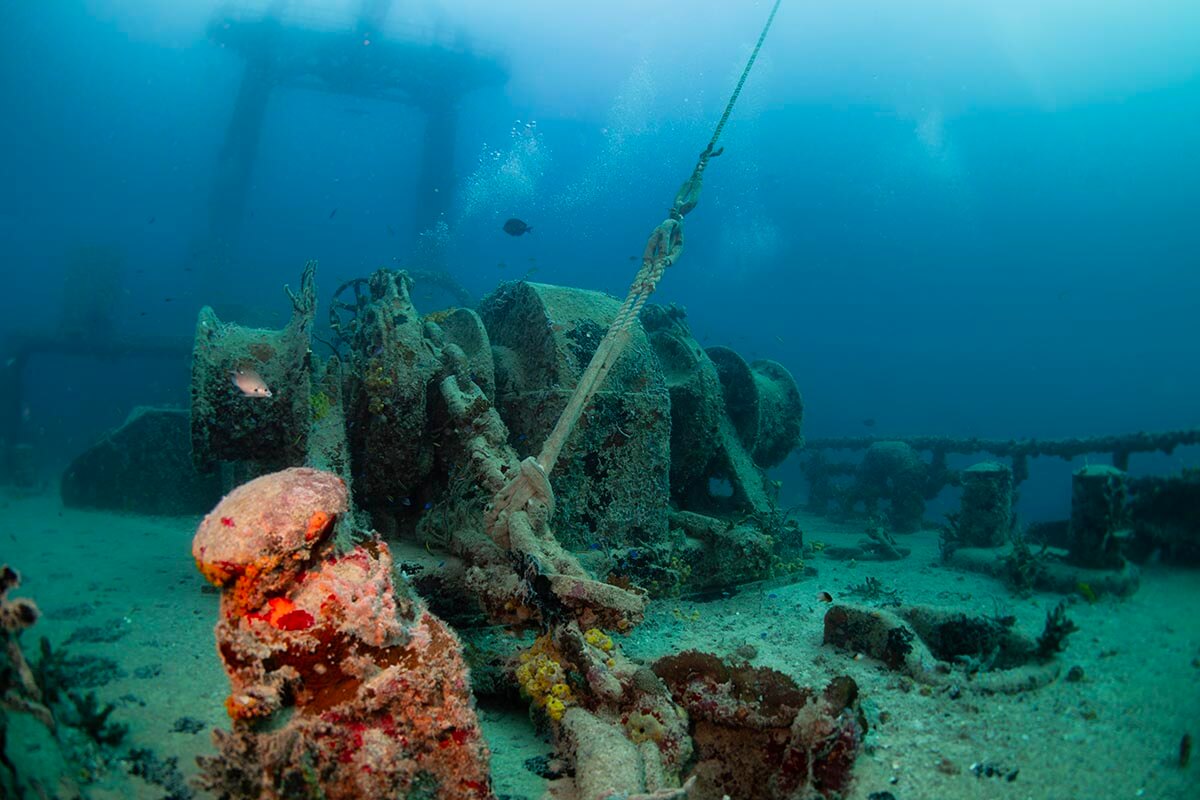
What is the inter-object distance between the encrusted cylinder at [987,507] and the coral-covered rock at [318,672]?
9940 mm

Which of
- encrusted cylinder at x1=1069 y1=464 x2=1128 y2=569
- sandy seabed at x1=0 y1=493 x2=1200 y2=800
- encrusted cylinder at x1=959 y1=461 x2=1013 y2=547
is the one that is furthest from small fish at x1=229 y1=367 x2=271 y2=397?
encrusted cylinder at x1=959 y1=461 x2=1013 y2=547

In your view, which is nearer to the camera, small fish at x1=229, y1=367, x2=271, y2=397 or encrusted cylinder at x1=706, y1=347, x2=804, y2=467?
small fish at x1=229, y1=367, x2=271, y2=397

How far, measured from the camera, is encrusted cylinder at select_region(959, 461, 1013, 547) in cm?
945

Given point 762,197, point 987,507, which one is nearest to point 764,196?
point 762,197

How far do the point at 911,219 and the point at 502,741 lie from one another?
5408 inches

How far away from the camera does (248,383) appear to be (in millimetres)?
4836

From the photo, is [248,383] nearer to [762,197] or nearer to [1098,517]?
[1098,517]

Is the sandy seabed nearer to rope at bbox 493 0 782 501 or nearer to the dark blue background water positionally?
rope at bbox 493 0 782 501

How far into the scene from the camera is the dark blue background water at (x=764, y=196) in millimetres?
77750

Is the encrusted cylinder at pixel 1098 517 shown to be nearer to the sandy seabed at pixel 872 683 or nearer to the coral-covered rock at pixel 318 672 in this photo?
the sandy seabed at pixel 872 683

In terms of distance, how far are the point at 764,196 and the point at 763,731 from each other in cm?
12438

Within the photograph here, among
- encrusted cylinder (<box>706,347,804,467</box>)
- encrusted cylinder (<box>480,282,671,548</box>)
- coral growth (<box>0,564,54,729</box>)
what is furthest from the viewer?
encrusted cylinder (<box>706,347,804,467</box>)

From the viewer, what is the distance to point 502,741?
3.37 m

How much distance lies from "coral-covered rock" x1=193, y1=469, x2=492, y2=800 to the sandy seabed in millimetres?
657
